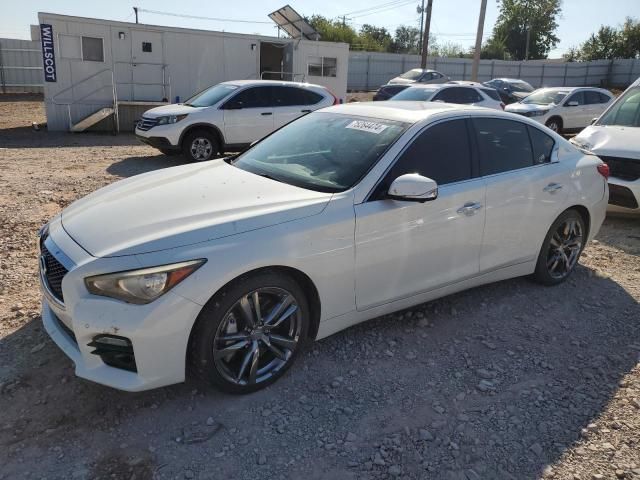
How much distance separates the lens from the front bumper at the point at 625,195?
648 centimetres

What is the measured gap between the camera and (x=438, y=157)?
150 inches

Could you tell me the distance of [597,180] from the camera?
493 centimetres

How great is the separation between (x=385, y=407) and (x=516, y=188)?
208 cm

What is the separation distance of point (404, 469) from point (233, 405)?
995mm

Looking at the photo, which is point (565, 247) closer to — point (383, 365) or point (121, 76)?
point (383, 365)

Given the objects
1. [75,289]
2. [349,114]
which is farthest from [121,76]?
[75,289]

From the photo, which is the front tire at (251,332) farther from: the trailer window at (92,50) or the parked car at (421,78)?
the parked car at (421,78)

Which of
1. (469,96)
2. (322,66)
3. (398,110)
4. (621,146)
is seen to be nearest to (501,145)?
(398,110)

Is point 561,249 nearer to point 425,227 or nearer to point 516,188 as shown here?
point 516,188

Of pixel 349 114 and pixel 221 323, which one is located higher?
pixel 349 114

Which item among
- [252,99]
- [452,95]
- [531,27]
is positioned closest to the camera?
[252,99]

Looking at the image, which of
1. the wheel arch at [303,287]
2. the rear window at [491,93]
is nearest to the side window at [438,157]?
the wheel arch at [303,287]

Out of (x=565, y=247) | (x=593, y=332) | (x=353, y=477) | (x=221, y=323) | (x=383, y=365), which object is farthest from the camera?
(x=565, y=247)

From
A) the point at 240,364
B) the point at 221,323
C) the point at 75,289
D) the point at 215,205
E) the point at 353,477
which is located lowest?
the point at 353,477
